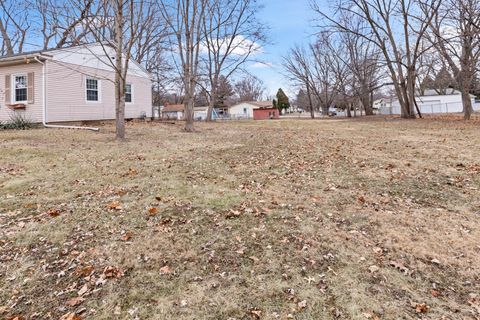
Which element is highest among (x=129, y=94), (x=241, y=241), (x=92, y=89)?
(x=129, y=94)

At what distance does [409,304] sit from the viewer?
236 cm

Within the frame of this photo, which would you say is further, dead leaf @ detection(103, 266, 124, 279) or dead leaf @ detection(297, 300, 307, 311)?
dead leaf @ detection(103, 266, 124, 279)

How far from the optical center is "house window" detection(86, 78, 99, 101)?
50.1 feet

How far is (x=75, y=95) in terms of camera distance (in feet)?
47.8

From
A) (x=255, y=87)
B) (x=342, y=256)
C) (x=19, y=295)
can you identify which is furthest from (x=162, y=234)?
(x=255, y=87)

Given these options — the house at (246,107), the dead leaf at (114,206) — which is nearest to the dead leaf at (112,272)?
the dead leaf at (114,206)

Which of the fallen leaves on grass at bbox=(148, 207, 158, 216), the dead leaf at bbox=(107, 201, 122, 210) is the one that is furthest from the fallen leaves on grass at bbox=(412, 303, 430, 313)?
the dead leaf at bbox=(107, 201, 122, 210)

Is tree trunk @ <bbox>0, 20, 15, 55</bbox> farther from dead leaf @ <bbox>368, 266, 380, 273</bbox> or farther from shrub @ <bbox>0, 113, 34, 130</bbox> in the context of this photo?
dead leaf @ <bbox>368, 266, 380, 273</bbox>

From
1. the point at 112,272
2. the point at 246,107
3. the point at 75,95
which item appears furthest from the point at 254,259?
the point at 246,107

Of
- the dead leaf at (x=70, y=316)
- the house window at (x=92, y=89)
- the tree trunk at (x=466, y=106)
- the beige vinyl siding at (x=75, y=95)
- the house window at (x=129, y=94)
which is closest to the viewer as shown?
the dead leaf at (x=70, y=316)

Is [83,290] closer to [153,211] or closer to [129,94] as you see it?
[153,211]

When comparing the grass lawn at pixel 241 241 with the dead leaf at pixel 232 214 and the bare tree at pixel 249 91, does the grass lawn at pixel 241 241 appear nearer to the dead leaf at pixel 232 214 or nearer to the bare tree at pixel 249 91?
the dead leaf at pixel 232 214

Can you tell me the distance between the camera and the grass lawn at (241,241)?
2410mm

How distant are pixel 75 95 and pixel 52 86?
112cm
